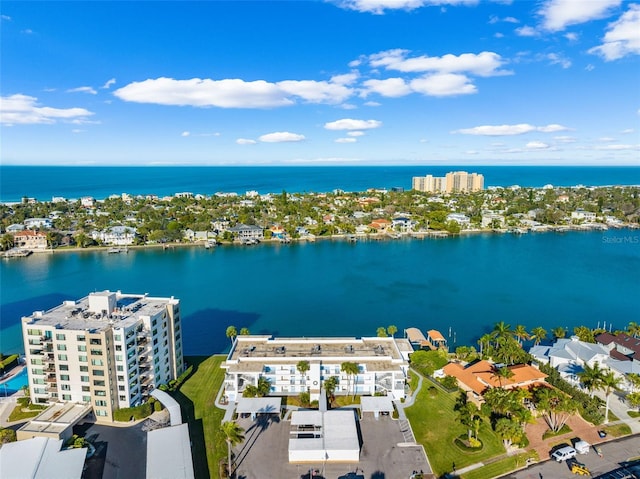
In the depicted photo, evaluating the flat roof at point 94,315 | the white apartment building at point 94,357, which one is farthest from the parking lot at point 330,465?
the flat roof at point 94,315

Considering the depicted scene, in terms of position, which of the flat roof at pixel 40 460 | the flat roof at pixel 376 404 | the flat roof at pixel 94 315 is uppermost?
the flat roof at pixel 94 315

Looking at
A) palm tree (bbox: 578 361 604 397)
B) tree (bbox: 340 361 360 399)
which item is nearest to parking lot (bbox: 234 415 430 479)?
tree (bbox: 340 361 360 399)

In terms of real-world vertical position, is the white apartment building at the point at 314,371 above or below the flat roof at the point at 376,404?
above

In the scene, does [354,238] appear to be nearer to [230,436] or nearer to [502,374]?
[502,374]

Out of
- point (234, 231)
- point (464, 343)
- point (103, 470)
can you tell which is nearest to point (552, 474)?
point (464, 343)

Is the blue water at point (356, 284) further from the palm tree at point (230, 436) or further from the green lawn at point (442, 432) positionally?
the palm tree at point (230, 436)
